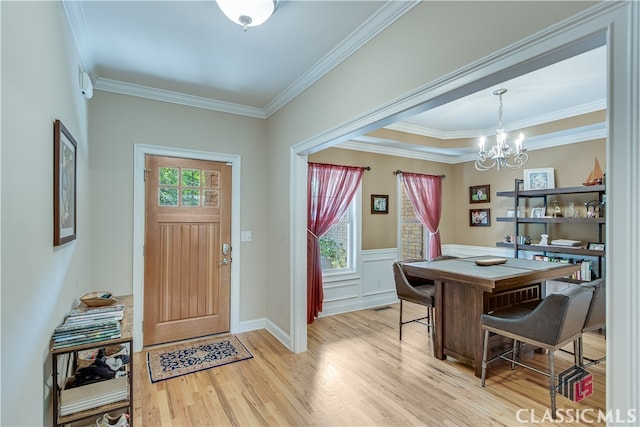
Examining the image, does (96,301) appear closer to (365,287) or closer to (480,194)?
(365,287)

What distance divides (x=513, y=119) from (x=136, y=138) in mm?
4638

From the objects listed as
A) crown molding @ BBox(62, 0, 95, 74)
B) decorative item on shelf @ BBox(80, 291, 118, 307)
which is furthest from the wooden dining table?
crown molding @ BBox(62, 0, 95, 74)

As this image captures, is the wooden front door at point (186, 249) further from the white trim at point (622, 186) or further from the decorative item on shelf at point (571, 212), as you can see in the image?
the decorative item on shelf at point (571, 212)

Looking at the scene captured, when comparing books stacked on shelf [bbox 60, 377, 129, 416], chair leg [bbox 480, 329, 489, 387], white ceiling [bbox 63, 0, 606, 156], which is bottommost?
chair leg [bbox 480, 329, 489, 387]

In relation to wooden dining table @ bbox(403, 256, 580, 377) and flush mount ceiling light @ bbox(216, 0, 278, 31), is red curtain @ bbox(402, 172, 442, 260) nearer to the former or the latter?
wooden dining table @ bbox(403, 256, 580, 377)

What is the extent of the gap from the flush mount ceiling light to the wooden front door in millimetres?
1972

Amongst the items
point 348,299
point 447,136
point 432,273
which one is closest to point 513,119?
point 447,136

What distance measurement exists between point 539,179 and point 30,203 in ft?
17.8

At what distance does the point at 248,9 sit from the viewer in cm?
183

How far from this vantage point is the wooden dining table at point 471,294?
276 centimetres

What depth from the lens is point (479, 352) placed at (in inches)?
109

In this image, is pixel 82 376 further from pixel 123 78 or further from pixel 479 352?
pixel 479 352

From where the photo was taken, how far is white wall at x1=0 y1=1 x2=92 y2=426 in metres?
1.08

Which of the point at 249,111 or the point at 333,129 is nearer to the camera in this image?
the point at 333,129
